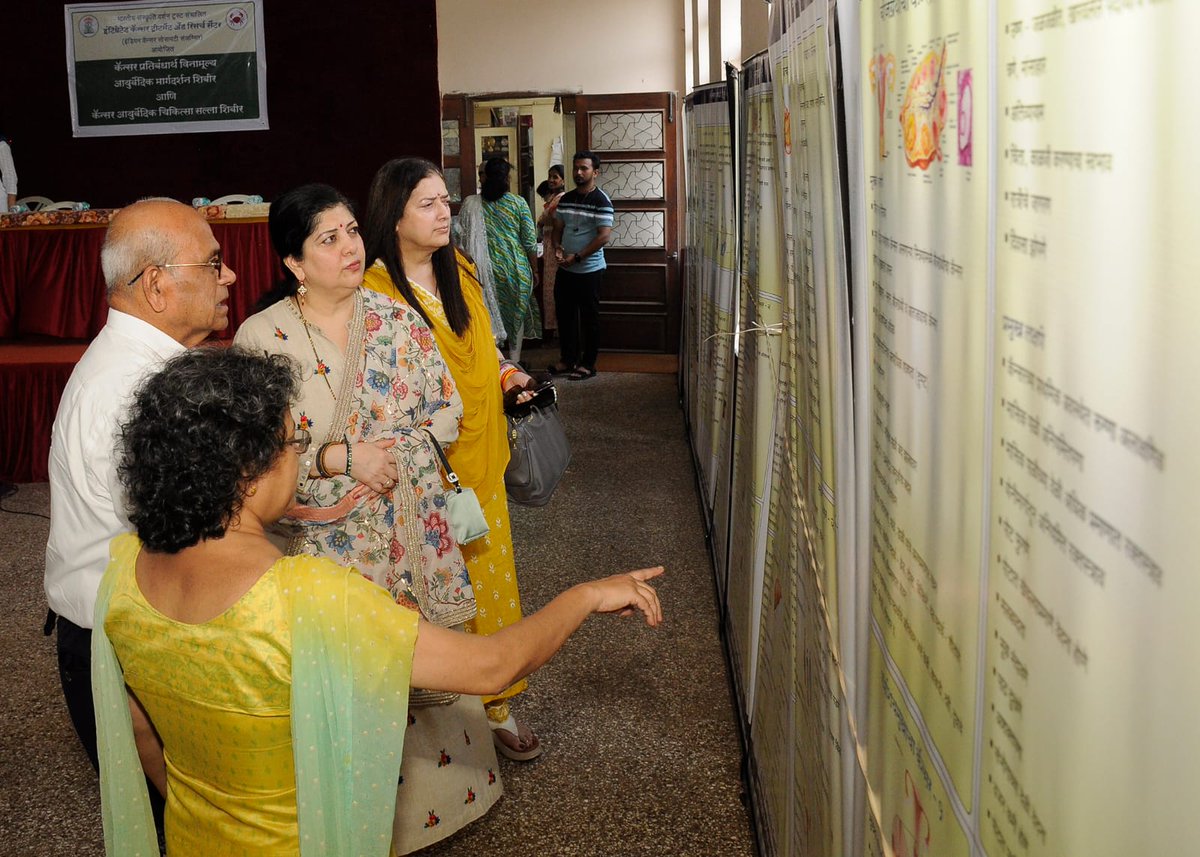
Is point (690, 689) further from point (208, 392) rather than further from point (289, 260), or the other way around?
point (208, 392)

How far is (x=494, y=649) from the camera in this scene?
1.43m

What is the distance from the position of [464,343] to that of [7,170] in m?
6.67

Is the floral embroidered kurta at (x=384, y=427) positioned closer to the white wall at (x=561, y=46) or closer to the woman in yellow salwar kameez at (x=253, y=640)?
the woman in yellow salwar kameez at (x=253, y=640)

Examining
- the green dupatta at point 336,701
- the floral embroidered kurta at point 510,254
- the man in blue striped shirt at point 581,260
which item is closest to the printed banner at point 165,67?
the floral embroidered kurta at point 510,254

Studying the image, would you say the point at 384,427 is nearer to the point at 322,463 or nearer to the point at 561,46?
the point at 322,463

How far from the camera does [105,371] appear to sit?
1860 mm

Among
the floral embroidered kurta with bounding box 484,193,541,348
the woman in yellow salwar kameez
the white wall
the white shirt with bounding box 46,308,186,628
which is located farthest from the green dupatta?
the white wall

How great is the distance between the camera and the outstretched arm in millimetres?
1399

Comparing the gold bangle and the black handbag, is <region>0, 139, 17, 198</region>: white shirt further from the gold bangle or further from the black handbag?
the gold bangle

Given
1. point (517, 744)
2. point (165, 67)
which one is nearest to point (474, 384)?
point (517, 744)

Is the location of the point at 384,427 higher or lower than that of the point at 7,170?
lower

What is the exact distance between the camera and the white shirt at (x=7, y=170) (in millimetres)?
7988

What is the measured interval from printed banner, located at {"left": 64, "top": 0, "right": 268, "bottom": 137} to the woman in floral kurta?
6305mm

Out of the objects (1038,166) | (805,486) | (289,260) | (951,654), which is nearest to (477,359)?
(289,260)
